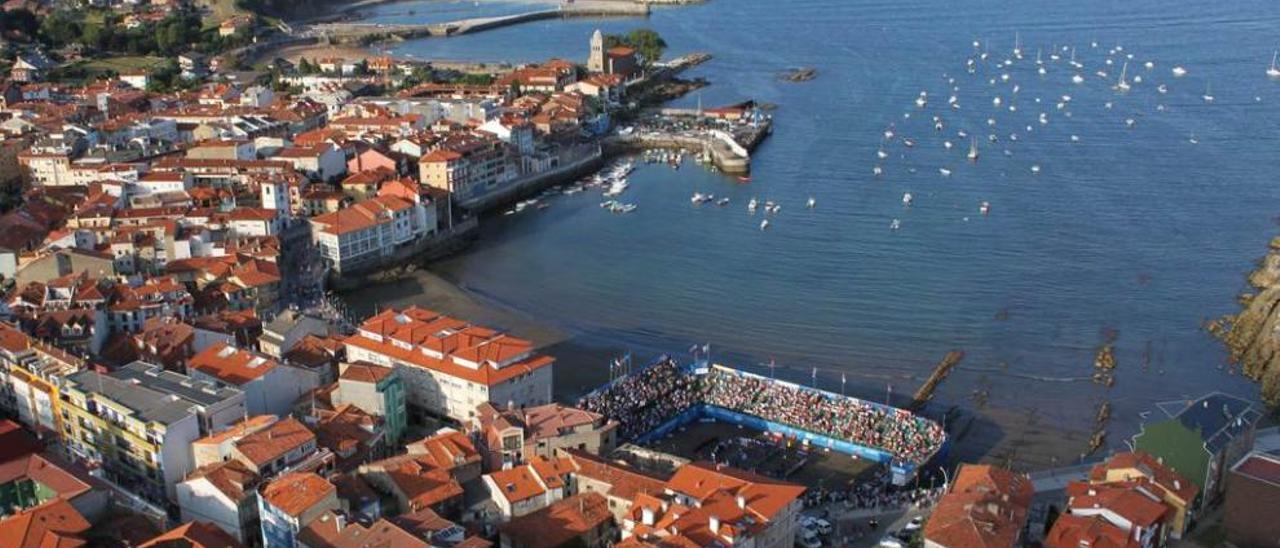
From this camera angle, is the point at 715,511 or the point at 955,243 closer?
the point at 715,511

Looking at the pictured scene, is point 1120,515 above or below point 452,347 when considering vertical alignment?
above

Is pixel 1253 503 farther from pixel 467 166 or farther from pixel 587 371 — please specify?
pixel 467 166

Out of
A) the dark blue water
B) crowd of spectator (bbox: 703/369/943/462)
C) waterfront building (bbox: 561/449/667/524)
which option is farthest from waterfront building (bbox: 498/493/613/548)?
the dark blue water

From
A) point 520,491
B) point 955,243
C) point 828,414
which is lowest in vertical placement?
point 955,243

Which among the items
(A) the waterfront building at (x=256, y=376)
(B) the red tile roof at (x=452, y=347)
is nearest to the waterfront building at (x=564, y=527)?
(B) the red tile roof at (x=452, y=347)

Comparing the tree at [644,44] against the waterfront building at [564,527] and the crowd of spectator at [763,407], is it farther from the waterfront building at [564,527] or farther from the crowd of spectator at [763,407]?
the waterfront building at [564,527]

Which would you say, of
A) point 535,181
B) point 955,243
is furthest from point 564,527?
point 535,181

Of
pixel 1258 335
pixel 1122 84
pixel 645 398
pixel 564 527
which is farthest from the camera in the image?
pixel 1122 84
